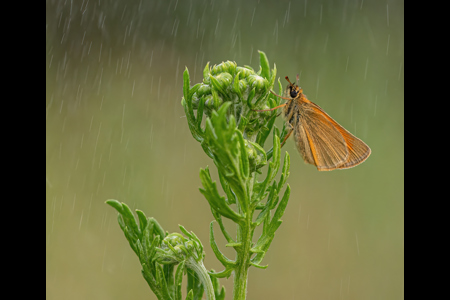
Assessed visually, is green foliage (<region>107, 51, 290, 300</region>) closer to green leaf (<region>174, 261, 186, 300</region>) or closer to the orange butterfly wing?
green leaf (<region>174, 261, 186, 300</region>)

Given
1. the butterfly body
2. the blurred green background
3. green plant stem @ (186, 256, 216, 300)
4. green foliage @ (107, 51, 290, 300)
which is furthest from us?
the blurred green background

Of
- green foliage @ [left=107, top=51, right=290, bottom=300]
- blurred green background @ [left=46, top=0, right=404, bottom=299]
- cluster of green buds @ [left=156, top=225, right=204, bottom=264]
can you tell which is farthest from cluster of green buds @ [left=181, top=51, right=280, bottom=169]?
blurred green background @ [left=46, top=0, right=404, bottom=299]

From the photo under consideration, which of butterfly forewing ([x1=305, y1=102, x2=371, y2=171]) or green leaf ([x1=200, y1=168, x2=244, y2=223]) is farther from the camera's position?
butterfly forewing ([x1=305, y1=102, x2=371, y2=171])

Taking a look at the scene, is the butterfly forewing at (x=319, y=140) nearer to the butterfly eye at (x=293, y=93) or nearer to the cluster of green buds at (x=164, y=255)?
the butterfly eye at (x=293, y=93)

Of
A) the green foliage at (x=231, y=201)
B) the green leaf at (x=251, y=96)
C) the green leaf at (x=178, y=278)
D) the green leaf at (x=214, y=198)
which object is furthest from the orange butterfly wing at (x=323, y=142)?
the green leaf at (x=178, y=278)

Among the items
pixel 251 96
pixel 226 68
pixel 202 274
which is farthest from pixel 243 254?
pixel 226 68

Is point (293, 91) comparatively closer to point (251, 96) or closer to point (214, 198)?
point (251, 96)
